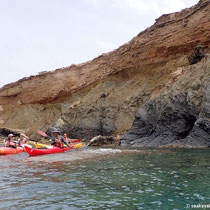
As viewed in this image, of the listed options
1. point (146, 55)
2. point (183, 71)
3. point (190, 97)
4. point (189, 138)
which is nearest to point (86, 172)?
point (189, 138)

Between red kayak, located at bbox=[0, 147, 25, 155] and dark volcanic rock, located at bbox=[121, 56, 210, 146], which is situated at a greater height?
dark volcanic rock, located at bbox=[121, 56, 210, 146]

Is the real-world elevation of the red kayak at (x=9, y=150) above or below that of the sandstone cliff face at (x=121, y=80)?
below

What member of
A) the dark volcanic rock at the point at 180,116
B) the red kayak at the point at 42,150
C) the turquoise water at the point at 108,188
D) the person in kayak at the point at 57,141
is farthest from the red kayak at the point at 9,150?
the turquoise water at the point at 108,188

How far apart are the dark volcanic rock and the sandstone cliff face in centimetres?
231

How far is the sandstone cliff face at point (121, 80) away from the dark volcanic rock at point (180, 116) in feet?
7.57

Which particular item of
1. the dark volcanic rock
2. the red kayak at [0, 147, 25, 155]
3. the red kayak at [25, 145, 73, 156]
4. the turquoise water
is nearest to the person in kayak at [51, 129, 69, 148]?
the red kayak at [25, 145, 73, 156]

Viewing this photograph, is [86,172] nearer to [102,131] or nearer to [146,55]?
[102,131]

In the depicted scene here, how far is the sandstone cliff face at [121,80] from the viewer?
27469mm

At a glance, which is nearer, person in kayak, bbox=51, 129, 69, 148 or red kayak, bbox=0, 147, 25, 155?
person in kayak, bbox=51, 129, 69, 148

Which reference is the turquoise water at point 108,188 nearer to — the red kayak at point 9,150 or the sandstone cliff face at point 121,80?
Result: the red kayak at point 9,150

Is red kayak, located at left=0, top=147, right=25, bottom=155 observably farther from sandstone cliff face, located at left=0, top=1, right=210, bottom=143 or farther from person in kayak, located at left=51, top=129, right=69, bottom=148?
sandstone cliff face, located at left=0, top=1, right=210, bottom=143

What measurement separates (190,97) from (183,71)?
4.56m

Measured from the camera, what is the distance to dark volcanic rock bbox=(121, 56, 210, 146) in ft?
54.5

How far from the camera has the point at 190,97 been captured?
1811 cm
